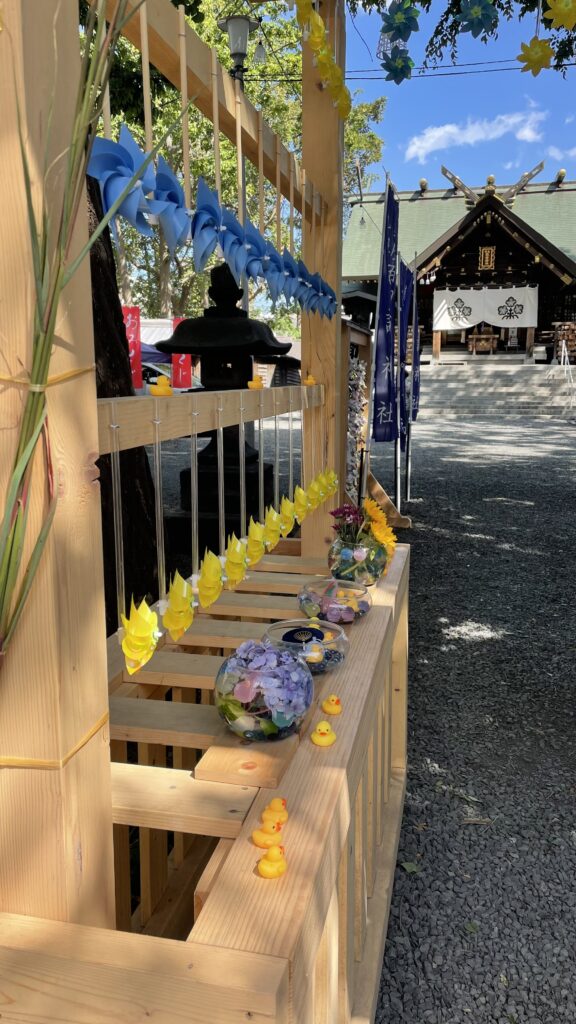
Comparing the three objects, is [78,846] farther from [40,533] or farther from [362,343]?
[362,343]

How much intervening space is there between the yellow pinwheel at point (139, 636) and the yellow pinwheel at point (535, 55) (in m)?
1.57

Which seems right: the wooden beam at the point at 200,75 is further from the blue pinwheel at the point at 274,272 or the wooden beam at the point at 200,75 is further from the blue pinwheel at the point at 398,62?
the blue pinwheel at the point at 398,62

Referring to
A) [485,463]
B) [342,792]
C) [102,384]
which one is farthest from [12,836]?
[485,463]

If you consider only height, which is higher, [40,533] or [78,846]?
[40,533]

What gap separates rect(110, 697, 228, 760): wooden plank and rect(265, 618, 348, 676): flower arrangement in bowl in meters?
0.21

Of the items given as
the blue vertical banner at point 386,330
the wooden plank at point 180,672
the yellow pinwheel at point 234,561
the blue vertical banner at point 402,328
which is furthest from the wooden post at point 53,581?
the blue vertical banner at point 402,328

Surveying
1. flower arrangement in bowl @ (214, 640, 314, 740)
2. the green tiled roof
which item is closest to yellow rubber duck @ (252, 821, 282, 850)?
flower arrangement in bowl @ (214, 640, 314, 740)

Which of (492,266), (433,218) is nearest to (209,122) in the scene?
(492,266)

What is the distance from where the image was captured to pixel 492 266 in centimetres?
2045

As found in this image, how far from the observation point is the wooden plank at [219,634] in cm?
174

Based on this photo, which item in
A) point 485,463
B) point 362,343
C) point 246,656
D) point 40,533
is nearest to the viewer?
point 40,533

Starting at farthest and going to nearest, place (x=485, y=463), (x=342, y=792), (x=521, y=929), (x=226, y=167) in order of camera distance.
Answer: (x=226, y=167), (x=485, y=463), (x=521, y=929), (x=342, y=792)

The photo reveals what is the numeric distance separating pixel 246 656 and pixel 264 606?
2.14ft

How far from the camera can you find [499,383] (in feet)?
62.2
